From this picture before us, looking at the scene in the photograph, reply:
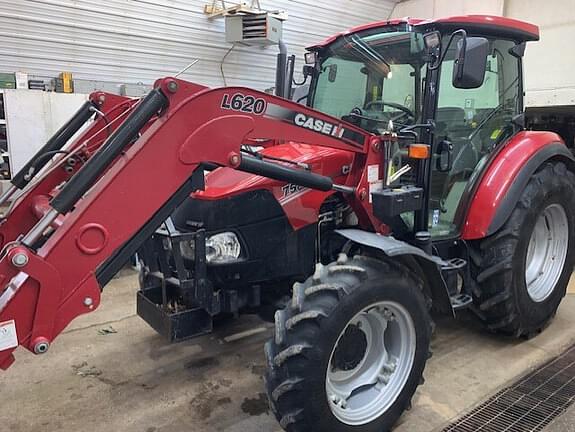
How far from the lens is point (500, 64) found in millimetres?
3311

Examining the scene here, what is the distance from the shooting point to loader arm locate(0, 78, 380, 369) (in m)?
1.80

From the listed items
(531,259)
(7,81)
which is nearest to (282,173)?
(531,259)

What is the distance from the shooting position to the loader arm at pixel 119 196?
1804 mm

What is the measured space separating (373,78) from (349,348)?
5.54ft

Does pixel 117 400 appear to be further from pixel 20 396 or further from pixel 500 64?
pixel 500 64

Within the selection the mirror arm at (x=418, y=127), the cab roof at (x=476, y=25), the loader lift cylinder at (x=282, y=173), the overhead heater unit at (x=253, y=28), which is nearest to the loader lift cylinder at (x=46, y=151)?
the loader lift cylinder at (x=282, y=173)

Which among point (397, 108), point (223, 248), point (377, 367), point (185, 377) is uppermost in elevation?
point (397, 108)

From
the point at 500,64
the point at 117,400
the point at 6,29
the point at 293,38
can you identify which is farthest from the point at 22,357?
the point at 293,38

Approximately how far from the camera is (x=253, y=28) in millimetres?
7402

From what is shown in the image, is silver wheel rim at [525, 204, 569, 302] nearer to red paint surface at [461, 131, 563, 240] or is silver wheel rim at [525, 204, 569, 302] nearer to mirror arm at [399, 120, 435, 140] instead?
red paint surface at [461, 131, 563, 240]

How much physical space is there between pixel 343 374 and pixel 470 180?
156cm

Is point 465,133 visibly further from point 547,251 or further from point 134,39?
point 134,39

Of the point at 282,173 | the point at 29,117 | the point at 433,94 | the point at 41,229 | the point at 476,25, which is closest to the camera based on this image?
the point at 41,229

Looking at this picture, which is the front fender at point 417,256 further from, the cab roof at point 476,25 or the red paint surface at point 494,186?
the cab roof at point 476,25
